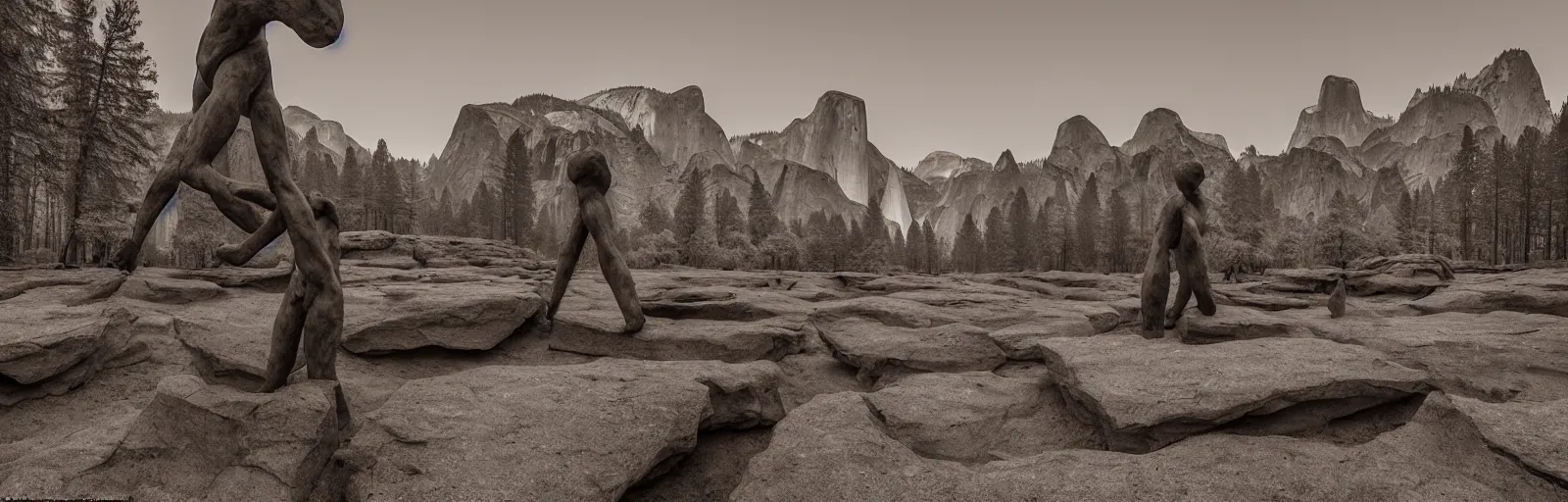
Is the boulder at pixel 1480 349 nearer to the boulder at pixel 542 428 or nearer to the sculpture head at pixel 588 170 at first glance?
the boulder at pixel 542 428

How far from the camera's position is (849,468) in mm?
4020

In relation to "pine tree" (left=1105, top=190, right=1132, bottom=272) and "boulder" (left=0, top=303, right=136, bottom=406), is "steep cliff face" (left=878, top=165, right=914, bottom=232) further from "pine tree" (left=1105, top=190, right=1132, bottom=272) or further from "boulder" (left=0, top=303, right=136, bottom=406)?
"boulder" (left=0, top=303, right=136, bottom=406)

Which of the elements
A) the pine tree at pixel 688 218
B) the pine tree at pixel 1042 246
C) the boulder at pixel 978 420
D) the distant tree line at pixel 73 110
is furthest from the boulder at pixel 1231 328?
the pine tree at pixel 1042 246

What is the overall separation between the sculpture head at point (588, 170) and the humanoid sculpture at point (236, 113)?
3.43 m

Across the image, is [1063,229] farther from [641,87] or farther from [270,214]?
[641,87]

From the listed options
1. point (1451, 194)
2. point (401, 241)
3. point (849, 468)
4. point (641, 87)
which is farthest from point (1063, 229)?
point (641, 87)

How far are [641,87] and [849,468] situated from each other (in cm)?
17047

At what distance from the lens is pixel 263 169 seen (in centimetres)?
412

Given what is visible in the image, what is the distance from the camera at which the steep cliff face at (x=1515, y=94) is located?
128m

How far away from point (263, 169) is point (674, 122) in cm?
15815

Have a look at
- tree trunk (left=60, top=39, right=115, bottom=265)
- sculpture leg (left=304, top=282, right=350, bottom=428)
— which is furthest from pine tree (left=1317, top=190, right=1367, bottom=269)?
tree trunk (left=60, top=39, right=115, bottom=265)

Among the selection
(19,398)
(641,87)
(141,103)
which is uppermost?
(641,87)

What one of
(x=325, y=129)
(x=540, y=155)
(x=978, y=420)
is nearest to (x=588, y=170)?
(x=978, y=420)

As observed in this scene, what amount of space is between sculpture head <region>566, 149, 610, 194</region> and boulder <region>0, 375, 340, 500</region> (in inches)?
174
